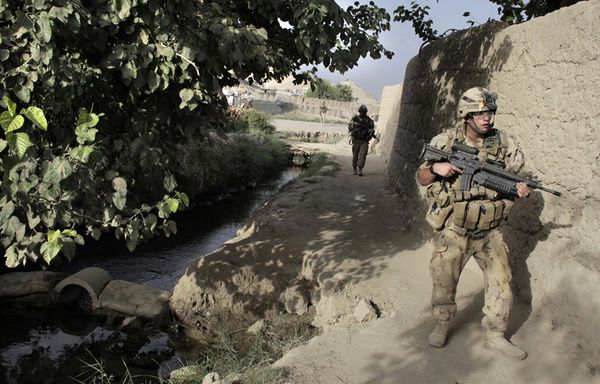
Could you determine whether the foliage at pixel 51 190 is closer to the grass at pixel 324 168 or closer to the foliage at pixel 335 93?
the grass at pixel 324 168

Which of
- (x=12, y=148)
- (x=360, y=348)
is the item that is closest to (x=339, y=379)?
(x=360, y=348)

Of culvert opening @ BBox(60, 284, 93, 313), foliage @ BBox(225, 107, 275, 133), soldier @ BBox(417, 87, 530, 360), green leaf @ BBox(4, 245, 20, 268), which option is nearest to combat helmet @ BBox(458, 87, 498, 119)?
soldier @ BBox(417, 87, 530, 360)

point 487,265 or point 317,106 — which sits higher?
point 317,106

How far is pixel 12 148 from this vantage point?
241 cm

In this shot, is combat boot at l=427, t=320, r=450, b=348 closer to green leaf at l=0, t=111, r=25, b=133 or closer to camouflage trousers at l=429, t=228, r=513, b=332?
camouflage trousers at l=429, t=228, r=513, b=332

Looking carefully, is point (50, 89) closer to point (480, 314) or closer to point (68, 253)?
point (68, 253)

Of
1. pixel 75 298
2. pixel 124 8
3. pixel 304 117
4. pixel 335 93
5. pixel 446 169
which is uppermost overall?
pixel 335 93

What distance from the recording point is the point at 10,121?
2371mm

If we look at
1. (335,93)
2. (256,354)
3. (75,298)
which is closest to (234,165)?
(75,298)

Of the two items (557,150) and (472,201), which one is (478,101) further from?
(557,150)

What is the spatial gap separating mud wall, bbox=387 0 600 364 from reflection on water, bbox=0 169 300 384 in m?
3.37

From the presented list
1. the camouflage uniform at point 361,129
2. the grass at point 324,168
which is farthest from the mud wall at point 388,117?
the camouflage uniform at point 361,129

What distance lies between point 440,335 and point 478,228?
2.80 feet

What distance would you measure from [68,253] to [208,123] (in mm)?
1446
